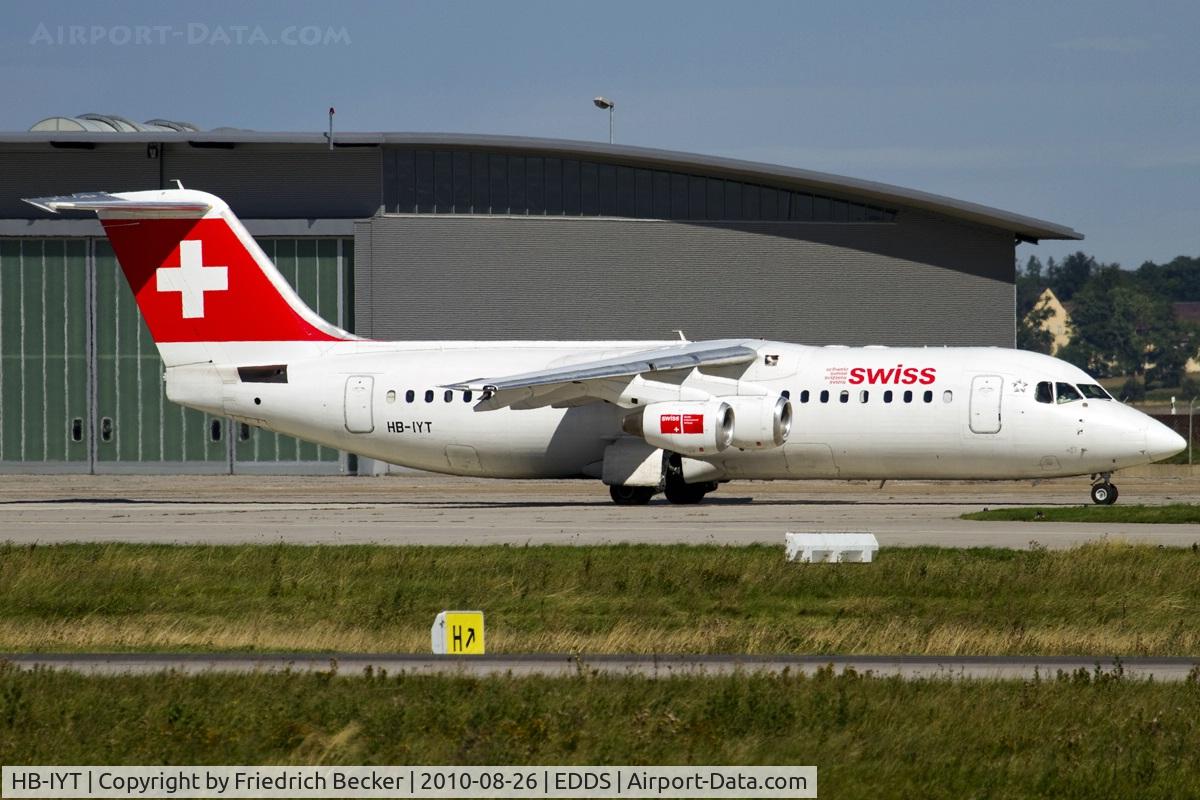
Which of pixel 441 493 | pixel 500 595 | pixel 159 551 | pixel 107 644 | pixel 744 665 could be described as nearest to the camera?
pixel 744 665

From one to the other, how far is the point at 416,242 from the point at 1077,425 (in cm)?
2445

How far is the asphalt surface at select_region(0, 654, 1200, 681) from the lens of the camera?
47.1ft

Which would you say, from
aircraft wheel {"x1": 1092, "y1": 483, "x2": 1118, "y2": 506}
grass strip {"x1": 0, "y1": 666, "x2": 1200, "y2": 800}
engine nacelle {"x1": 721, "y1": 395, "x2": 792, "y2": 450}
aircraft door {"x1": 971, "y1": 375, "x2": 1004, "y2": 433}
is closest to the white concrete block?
grass strip {"x1": 0, "y1": 666, "x2": 1200, "y2": 800}

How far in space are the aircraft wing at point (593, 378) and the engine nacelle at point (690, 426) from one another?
0.90 meters

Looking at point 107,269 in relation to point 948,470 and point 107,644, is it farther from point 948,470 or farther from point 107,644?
point 107,644

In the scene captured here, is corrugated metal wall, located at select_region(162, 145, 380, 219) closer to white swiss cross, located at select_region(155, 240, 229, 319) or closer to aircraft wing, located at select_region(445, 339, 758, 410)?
white swiss cross, located at select_region(155, 240, 229, 319)

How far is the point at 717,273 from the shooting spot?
52219mm

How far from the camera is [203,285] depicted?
3684cm

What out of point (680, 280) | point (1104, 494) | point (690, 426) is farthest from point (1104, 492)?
point (680, 280)

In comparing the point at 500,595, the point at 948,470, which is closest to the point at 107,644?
the point at 500,595

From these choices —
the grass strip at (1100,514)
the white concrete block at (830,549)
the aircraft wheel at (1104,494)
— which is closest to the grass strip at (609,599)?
the white concrete block at (830,549)

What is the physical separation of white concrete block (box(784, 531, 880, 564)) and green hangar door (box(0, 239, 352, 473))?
30887 millimetres

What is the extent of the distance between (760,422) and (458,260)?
20.1 metres

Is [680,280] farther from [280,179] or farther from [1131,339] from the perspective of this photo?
[1131,339]
